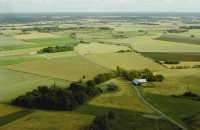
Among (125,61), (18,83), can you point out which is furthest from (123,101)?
(125,61)

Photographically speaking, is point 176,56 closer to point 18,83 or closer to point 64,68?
point 64,68

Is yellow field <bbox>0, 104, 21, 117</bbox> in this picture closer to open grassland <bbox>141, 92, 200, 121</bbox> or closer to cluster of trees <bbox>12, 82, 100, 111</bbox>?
cluster of trees <bbox>12, 82, 100, 111</bbox>

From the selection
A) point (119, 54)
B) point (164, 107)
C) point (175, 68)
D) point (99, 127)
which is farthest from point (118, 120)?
point (119, 54)

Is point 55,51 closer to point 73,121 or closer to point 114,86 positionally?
point 114,86

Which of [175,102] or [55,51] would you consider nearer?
[175,102]

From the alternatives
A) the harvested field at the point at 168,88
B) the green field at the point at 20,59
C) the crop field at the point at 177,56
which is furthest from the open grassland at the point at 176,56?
the green field at the point at 20,59

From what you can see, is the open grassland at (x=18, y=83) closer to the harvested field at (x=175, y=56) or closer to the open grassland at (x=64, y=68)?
the open grassland at (x=64, y=68)
